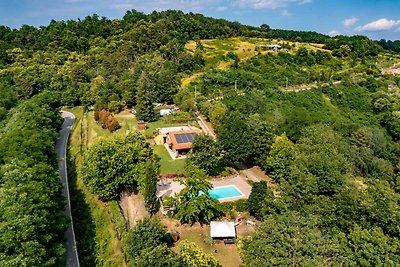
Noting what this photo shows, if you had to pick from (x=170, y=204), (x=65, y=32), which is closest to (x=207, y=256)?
(x=170, y=204)

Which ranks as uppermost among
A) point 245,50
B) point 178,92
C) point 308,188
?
point 245,50

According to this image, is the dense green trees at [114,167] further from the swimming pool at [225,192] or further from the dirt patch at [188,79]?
the dirt patch at [188,79]

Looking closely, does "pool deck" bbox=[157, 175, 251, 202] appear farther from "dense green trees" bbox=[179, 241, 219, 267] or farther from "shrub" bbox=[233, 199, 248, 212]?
"dense green trees" bbox=[179, 241, 219, 267]

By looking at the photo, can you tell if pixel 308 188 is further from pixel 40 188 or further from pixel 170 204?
pixel 40 188

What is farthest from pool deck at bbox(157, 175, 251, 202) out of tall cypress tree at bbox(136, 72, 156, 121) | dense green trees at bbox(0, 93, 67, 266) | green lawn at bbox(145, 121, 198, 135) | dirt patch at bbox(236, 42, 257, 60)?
dirt patch at bbox(236, 42, 257, 60)

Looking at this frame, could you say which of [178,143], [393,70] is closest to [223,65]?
[178,143]

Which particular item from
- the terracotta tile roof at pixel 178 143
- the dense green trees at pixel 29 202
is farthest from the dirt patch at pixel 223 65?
the dense green trees at pixel 29 202
